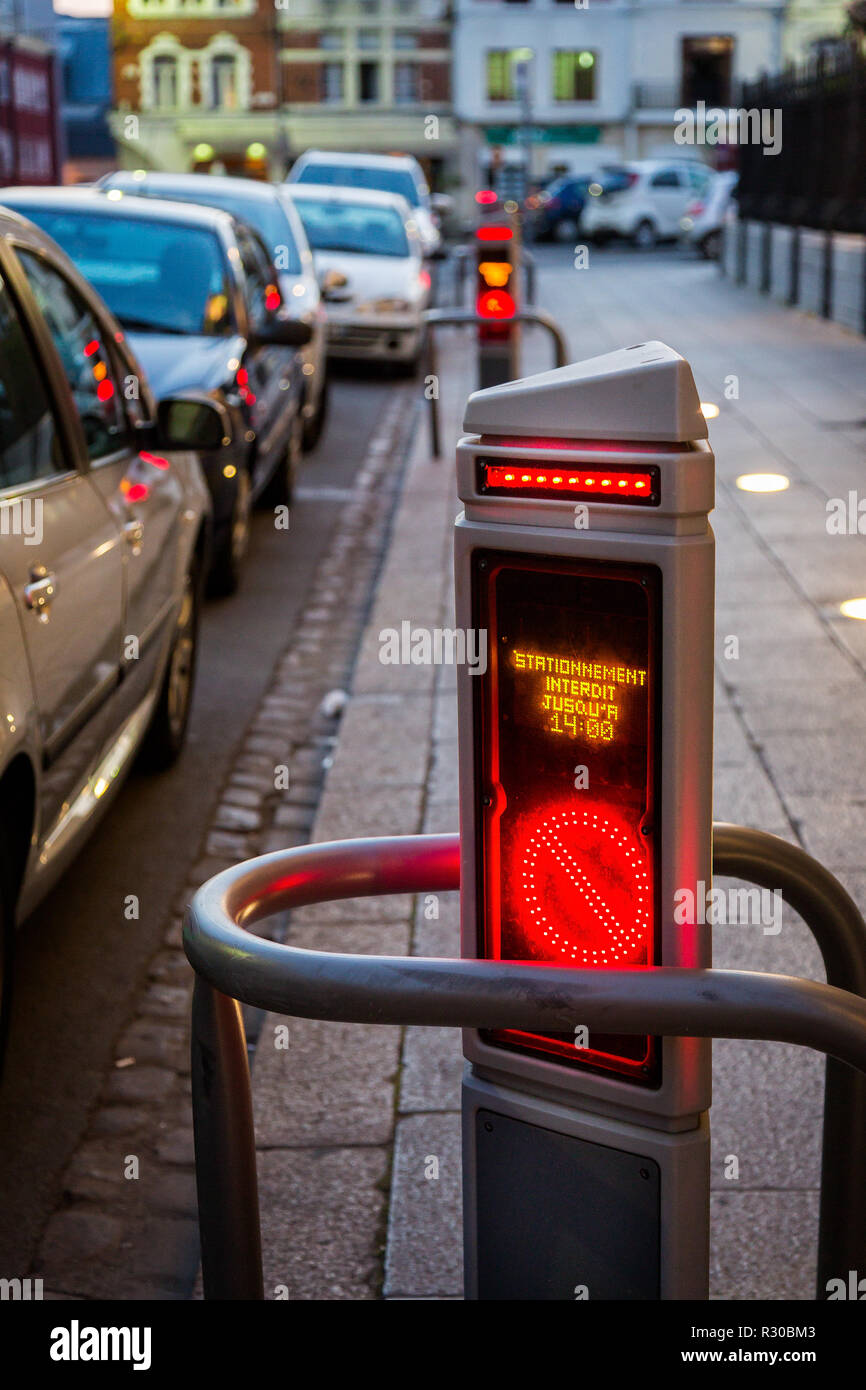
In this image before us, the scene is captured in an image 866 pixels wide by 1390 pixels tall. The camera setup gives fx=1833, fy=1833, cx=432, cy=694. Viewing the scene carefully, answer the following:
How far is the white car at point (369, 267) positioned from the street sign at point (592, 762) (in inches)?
592

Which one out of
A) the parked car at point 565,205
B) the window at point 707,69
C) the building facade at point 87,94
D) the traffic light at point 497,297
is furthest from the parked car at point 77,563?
the building facade at point 87,94

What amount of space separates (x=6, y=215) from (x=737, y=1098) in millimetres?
2881

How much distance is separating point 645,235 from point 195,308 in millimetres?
38297

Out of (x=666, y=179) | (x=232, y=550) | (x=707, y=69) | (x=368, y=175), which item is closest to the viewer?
(x=232, y=550)

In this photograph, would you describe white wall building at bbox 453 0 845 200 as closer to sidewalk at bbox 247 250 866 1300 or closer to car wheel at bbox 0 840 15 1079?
sidewalk at bbox 247 250 866 1300

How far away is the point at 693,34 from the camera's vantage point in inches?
2564

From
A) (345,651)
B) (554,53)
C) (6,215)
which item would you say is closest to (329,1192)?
(6,215)

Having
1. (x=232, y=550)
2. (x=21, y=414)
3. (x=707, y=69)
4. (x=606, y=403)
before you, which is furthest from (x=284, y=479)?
(x=707, y=69)

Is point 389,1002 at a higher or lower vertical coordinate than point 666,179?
lower

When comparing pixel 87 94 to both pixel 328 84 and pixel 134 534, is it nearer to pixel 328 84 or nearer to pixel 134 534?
pixel 328 84

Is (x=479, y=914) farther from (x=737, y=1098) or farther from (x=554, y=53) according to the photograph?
(x=554, y=53)

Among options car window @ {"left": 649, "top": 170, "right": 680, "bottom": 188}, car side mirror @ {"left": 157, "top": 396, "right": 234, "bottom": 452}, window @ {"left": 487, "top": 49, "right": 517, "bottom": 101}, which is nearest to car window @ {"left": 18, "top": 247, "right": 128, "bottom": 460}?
car side mirror @ {"left": 157, "top": 396, "right": 234, "bottom": 452}

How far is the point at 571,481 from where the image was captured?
1.93 m
